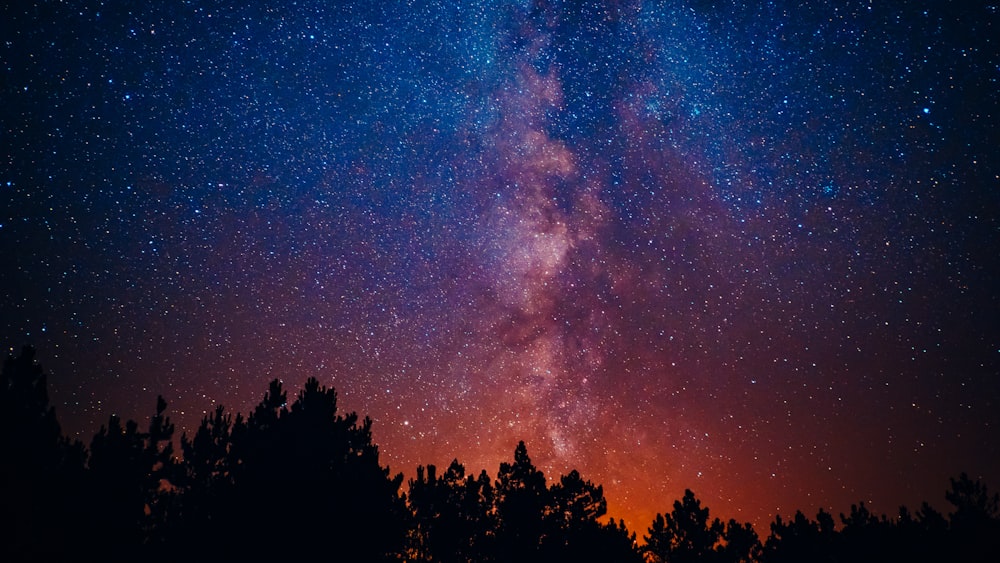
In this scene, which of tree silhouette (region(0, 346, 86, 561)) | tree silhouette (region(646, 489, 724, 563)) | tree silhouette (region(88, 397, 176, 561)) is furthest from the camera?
tree silhouette (region(646, 489, 724, 563))

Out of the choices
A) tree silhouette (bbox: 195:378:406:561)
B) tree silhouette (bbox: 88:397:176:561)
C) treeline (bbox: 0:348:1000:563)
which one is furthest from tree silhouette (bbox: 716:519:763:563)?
tree silhouette (bbox: 88:397:176:561)

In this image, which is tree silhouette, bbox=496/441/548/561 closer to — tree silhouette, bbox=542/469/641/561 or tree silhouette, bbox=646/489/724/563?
tree silhouette, bbox=542/469/641/561

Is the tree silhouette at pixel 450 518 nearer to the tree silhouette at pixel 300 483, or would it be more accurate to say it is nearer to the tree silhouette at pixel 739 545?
the tree silhouette at pixel 300 483

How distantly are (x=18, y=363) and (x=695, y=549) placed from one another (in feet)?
77.4

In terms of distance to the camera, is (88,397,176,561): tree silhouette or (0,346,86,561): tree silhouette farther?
(88,397,176,561): tree silhouette

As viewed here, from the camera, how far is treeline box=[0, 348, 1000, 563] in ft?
28.8

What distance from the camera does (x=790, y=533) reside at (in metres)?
22.2

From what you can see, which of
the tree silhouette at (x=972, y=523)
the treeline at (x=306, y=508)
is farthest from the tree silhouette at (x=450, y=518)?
the tree silhouette at (x=972, y=523)

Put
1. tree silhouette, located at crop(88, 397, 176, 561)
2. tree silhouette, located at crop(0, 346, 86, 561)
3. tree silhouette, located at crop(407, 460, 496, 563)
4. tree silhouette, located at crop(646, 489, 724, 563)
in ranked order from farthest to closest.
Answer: tree silhouette, located at crop(646, 489, 724, 563) < tree silhouette, located at crop(407, 460, 496, 563) < tree silhouette, located at crop(88, 397, 176, 561) < tree silhouette, located at crop(0, 346, 86, 561)

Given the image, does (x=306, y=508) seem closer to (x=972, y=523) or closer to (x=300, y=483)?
(x=300, y=483)

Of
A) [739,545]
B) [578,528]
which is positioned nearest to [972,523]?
[739,545]

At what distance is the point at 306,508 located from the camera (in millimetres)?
11320

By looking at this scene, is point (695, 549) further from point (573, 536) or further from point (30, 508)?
point (30, 508)

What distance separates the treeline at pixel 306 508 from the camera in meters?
8.79
